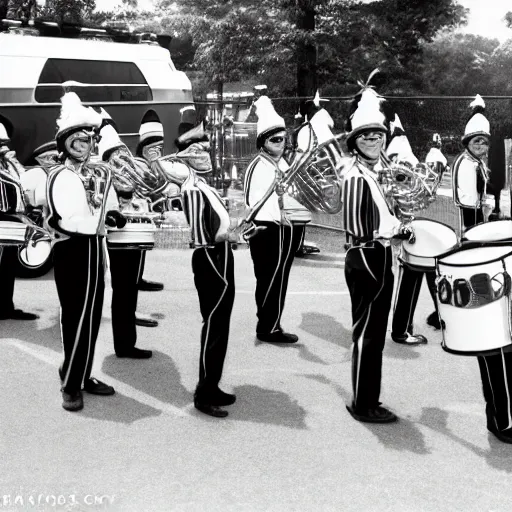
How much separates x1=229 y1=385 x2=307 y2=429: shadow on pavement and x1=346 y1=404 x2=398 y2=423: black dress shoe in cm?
32

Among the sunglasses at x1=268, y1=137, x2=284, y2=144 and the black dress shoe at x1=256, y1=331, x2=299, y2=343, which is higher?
the sunglasses at x1=268, y1=137, x2=284, y2=144

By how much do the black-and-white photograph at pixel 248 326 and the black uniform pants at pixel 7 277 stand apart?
0.02 meters

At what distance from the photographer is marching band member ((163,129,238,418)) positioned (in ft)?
17.4

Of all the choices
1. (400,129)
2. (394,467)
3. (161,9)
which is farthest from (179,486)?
(161,9)

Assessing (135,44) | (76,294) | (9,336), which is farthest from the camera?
(135,44)

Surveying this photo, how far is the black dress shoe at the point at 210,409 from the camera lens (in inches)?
213

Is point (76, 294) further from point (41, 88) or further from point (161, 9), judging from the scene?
point (161, 9)

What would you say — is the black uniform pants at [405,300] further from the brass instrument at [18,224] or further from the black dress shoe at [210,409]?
the brass instrument at [18,224]

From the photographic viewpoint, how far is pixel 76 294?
551 cm

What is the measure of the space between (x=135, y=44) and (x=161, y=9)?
21.4 metres

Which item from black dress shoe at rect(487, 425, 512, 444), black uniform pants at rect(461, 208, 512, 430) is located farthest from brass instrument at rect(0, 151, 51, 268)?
black dress shoe at rect(487, 425, 512, 444)

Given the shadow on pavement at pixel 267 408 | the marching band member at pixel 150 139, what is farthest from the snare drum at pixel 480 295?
the marching band member at pixel 150 139

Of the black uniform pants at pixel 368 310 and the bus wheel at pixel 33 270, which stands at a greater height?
the black uniform pants at pixel 368 310

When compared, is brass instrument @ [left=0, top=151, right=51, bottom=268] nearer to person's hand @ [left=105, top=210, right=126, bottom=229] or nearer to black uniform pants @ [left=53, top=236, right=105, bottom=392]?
person's hand @ [left=105, top=210, right=126, bottom=229]
